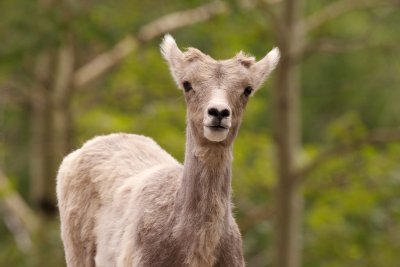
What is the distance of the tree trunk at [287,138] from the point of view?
862 inches

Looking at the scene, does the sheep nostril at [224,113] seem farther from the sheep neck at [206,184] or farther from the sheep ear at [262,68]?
the sheep ear at [262,68]

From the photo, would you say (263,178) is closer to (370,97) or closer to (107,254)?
(370,97)

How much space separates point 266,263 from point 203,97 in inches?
789

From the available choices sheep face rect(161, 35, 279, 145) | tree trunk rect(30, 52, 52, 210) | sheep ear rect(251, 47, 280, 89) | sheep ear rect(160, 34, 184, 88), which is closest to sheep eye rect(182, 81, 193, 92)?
sheep face rect(161, 35, 279, 145)

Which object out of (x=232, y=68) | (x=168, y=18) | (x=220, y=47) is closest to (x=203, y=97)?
(x=232, y=68)

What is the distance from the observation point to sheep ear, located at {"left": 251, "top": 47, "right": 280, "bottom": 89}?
9.02m

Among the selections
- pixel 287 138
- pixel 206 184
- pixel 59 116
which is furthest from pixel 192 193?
pixel 59 116

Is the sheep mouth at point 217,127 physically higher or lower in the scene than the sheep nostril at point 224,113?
lower

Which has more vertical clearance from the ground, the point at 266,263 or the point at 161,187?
the point at 161,187

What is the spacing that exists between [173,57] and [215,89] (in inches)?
33.1

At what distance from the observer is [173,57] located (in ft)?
30.4

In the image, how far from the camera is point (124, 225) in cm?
931

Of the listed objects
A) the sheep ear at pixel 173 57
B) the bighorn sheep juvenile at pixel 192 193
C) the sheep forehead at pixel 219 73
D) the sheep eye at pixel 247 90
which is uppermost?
the sheep ear at pixel 173 57

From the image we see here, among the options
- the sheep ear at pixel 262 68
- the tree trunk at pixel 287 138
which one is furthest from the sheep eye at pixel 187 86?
the tree trunk at pixel 287 138
